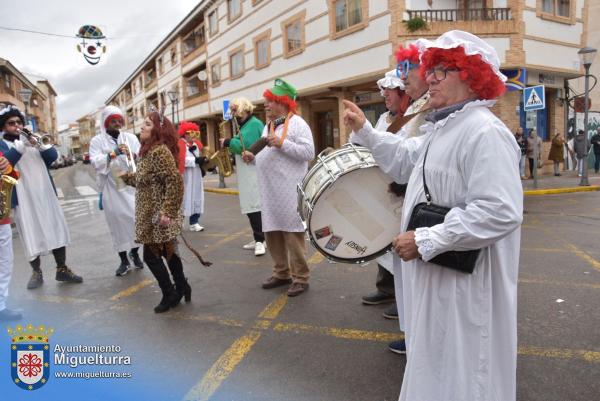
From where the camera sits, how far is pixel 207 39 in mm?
28969

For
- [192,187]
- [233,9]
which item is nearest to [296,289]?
[192,187]

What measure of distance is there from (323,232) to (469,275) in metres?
1.24

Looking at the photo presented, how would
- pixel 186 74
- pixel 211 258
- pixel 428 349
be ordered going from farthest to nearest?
pixel 186 74 → pixel 211 258 → pixel 428 349

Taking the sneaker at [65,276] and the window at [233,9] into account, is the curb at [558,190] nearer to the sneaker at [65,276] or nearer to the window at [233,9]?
the sneaker at [65,276]

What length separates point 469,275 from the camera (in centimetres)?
189

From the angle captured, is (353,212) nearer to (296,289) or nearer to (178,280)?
(296,289)

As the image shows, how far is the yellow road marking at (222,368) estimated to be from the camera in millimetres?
2789

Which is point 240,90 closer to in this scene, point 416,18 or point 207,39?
point 207,39

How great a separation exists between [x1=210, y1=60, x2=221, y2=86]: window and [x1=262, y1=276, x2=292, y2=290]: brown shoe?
2479 cm

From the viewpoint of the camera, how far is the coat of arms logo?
2.75 metres

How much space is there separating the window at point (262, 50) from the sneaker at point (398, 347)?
788 inches

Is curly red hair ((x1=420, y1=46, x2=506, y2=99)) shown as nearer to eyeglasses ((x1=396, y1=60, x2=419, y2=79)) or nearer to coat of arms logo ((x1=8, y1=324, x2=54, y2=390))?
eyeglasses ((x1=396, y1=60, x2=419, y2=79))

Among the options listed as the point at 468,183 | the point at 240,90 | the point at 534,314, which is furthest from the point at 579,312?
the point at 240,90

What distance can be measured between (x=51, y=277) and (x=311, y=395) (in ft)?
14.4
